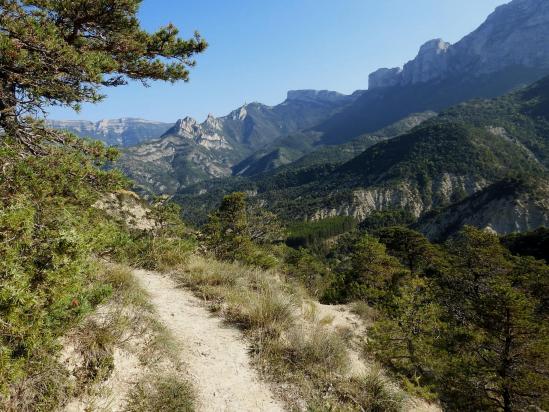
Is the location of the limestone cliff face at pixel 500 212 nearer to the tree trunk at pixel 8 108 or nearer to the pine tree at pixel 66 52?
the pine tree at pixel 66 52

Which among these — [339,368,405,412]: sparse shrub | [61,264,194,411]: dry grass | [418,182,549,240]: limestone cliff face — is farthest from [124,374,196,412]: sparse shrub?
[418,182,549,240]: limestone cliff face

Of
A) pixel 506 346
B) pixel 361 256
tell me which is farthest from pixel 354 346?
Result: pixel 361 256

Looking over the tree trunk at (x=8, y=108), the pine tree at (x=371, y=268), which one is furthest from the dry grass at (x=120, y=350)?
the pine tree at (x=371, y=268)

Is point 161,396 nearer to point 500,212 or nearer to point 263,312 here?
point 263,312

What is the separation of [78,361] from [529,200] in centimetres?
12733

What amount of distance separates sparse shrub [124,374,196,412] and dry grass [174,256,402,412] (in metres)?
1.44

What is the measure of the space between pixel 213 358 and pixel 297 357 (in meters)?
1.44

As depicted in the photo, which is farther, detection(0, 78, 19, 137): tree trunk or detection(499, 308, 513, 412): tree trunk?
detection(499, 308, 513, 412): tree trunk

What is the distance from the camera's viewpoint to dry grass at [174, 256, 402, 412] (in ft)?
17.3

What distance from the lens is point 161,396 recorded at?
435cm

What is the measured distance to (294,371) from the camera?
221 inches

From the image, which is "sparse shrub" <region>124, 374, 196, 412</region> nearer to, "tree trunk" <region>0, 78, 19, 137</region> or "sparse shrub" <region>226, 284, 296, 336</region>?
"sparse shrub" <region>226, 284, 296, 336</region>

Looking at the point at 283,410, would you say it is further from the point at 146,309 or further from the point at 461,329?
the point at 461,329

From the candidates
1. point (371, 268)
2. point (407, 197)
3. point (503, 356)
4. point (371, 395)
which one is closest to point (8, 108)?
point (371, 395)
